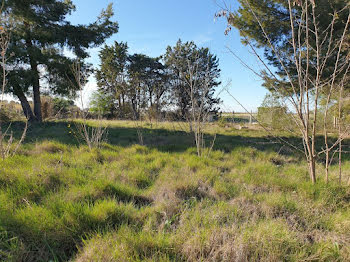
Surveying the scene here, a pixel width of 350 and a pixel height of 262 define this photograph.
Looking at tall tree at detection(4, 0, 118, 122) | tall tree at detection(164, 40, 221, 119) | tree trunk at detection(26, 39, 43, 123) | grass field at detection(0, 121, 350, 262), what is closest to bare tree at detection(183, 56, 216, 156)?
tall tree at detection(164, 40, 221, 119)

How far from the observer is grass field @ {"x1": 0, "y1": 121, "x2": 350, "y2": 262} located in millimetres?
1074

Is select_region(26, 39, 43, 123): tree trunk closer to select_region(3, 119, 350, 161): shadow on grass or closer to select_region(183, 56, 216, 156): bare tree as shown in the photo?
select_region(3, 119, 350, 161): shadow on grass

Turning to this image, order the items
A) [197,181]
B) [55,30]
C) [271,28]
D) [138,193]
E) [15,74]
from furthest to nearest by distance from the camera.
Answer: [55,30]
[15,74]
[271,28]
[197,181]
[138,193]

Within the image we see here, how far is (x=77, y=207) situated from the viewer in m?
1.40

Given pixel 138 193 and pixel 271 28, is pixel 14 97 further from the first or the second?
pixel 271 28

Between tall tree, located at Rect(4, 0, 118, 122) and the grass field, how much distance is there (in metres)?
6.50

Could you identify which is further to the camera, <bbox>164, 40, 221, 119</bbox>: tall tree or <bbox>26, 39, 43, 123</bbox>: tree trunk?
<bbox>26, 39, 43, 123</bbox>: tree trunk

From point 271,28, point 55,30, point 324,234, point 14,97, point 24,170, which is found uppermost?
point 55,30

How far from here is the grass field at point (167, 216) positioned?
3.52 ft

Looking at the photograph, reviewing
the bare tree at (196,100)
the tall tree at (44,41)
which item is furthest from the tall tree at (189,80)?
the tall tree at (44,41)

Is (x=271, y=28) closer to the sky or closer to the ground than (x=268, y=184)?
closer to the sky

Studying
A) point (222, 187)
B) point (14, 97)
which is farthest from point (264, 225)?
point (14, 97)

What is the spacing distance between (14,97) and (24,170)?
9.43m

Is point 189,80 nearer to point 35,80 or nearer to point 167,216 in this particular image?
point 167,216
